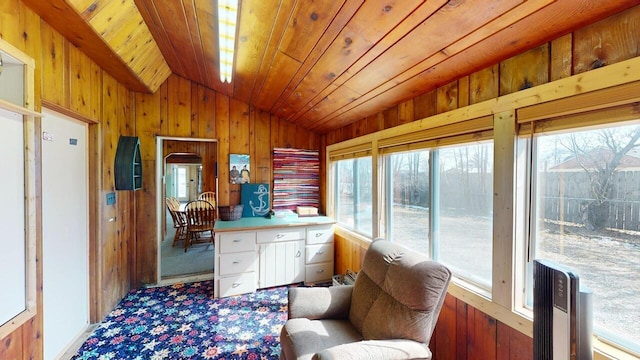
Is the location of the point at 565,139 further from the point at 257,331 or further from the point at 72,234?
the point at 72,234

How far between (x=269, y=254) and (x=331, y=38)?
8.02ft

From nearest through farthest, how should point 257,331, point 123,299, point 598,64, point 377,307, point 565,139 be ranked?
1. point 598,64
2. point 565,139
3. point 377,307
4. point 257,331
5. point 123,299

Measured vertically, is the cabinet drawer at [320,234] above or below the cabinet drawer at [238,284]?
above

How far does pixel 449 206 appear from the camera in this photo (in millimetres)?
1936

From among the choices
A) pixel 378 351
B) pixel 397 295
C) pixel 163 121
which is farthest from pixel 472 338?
pixel 163 121

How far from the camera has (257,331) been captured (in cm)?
231

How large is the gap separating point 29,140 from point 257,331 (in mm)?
2112

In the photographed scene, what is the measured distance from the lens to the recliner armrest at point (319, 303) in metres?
1.79

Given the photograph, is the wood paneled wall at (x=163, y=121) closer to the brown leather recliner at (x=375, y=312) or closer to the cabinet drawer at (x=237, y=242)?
the brown leather recliner at (x=375, y=312)

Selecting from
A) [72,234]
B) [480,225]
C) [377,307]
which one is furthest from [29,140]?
[480,225]

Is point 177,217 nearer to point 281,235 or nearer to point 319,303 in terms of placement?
point 281,235

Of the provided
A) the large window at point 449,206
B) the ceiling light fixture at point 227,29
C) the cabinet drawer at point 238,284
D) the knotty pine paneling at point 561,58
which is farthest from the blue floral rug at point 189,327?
the knotty pine paneling at point 561,58

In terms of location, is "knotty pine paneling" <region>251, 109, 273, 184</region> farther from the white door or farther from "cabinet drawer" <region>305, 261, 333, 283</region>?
the white door

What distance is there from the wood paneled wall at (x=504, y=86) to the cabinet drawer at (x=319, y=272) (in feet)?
5.60
